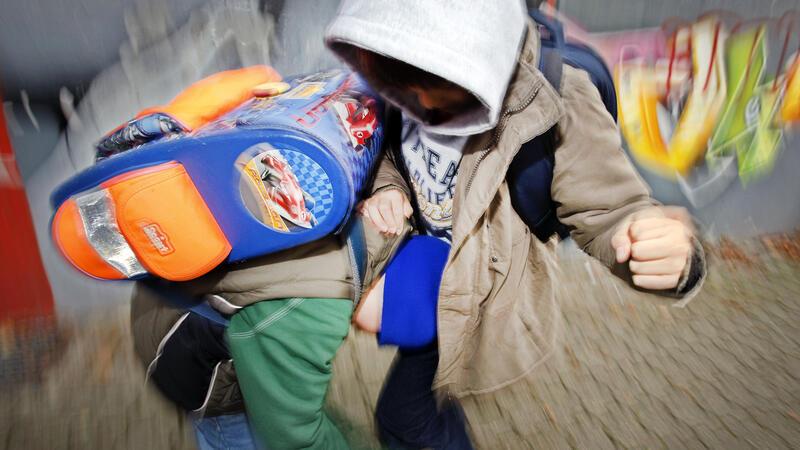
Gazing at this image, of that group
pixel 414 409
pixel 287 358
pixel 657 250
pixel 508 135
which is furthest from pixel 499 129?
pixel 414 409

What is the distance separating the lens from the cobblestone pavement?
6.07 feet

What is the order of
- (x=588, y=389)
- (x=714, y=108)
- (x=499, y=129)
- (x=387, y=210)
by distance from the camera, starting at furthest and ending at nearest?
(x=714, y=108) → (x=588, y=389) → (x=387, y=210) → (x=499, y=129)

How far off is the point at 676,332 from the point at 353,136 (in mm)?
2203

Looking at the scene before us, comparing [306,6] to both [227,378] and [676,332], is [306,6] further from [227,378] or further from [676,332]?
[676,332]

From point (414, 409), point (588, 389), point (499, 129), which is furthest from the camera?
point (588, 389)

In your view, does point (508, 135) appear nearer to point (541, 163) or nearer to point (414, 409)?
point (541, 163)

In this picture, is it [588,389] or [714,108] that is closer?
[588,389]

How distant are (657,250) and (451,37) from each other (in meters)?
0.54

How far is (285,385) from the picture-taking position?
1.00 m

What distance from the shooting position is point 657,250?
91 cm

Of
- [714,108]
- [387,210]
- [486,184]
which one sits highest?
[486,184]

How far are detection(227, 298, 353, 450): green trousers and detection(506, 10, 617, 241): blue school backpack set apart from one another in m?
0.46

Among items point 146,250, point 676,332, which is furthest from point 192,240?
point 676,332

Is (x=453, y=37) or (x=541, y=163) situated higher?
(x=453, y=37)
